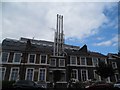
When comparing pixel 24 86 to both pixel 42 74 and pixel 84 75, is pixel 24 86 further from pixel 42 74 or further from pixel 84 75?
pixel 84 75

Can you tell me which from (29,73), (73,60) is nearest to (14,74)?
(29,73)

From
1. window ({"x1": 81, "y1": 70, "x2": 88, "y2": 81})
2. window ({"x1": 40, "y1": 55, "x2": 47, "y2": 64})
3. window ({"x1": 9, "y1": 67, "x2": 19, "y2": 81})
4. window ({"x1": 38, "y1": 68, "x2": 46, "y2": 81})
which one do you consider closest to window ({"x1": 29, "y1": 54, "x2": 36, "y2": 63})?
window ({"x1": 40, "y1": 55, "x2": 47, "y2": 64})

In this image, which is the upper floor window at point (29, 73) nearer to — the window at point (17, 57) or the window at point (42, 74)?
the window at point (42, 74)

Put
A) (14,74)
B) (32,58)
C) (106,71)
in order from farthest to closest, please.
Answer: (32,58) < (14,74) < (106,71)

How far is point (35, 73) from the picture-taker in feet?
46.7

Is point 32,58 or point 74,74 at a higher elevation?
point 32,58

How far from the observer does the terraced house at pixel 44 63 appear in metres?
14.0

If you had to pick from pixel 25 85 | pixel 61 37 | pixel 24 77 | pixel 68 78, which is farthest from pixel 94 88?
pixel 61 37

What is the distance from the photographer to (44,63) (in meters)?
15.1

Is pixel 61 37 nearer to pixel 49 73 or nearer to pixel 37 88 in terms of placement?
pixel 49 73

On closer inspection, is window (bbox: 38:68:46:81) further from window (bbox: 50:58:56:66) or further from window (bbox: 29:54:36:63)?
window (bbox: 50:58:56:66)

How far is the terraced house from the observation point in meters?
14.0

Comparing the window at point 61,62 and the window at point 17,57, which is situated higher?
the window at point 17,57

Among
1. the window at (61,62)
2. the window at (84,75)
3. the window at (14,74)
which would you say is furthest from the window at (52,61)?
the window at (14,74)
